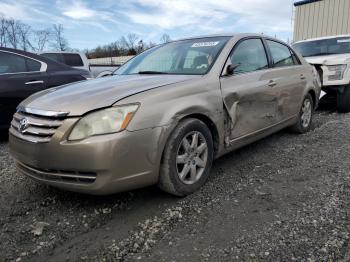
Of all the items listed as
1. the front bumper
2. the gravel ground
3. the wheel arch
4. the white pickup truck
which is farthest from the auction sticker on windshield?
the white pickup truck

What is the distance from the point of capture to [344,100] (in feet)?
23.5

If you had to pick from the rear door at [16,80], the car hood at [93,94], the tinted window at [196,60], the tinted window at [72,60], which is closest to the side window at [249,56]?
the tinted window at [196,60]

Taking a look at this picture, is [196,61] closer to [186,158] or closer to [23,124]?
[186,158]

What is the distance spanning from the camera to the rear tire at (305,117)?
5.23 m

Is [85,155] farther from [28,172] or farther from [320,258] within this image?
[320,258]

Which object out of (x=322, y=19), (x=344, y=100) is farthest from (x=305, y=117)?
(x=322, y=19)

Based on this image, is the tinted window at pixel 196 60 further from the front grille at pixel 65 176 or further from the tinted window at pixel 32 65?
the tinted window at pixel 32 65

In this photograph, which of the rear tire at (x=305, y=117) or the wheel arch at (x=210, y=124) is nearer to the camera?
the wheel arch at (x=210, y=124)

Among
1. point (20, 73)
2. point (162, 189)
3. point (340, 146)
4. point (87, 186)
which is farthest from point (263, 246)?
point (20, 73)

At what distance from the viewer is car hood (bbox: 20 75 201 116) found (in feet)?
8.63

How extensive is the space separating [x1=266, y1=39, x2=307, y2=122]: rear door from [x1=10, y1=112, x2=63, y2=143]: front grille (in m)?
2.80

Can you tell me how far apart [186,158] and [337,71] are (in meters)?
5.46

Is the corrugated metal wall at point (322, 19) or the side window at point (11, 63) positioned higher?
the corrugated metal wall at point (322, 19)

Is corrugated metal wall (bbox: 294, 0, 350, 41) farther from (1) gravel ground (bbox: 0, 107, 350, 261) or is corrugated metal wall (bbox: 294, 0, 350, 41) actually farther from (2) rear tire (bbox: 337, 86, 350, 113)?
(1) gravel ground (bbox: 0, 107, 350, 261)
